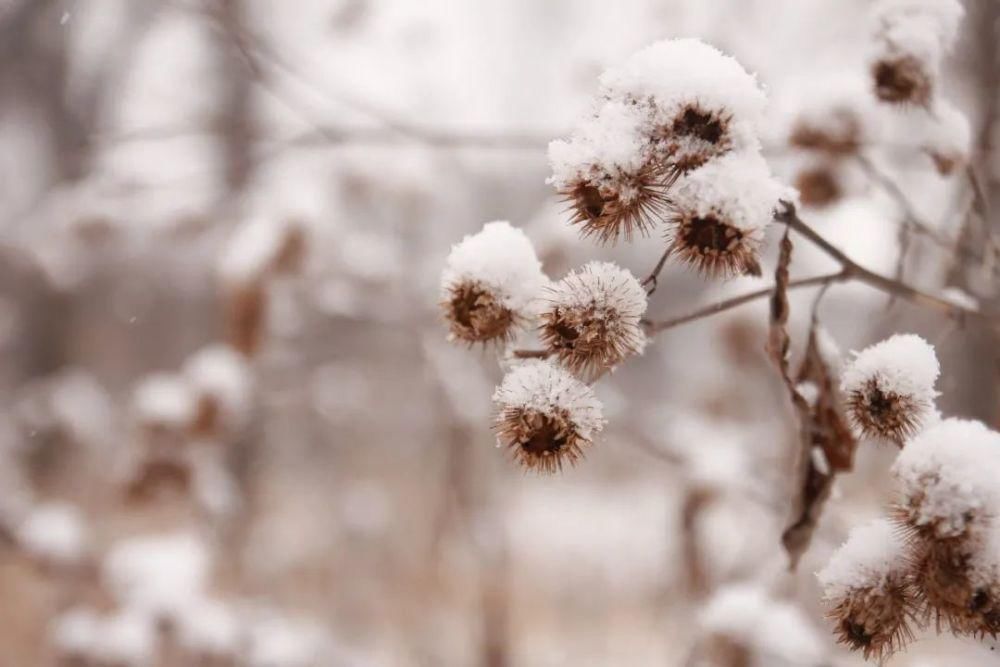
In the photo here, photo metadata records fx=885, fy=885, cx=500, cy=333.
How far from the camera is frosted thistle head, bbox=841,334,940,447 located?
67 cm

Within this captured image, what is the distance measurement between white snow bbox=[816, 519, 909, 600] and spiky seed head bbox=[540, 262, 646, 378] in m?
0.21

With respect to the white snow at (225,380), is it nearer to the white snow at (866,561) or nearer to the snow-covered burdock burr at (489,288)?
the snow-covered burdock burr at (489,288)

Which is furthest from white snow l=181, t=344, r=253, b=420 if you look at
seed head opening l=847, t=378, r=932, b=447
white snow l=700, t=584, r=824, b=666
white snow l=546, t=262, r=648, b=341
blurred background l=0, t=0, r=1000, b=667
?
seed head opening l=847, t=378, r=932, b=447

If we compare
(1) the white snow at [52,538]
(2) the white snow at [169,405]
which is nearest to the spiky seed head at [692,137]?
(2) the white snow at [169,405]

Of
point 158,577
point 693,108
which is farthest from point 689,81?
point 158,577

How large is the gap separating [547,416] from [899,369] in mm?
273

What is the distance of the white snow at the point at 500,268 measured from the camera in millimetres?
739

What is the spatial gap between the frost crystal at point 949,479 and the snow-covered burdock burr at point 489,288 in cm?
32

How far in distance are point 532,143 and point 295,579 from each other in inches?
115

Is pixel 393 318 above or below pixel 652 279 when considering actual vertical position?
above

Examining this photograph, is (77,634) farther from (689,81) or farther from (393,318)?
(689,81)

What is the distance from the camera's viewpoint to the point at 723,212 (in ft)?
2.02

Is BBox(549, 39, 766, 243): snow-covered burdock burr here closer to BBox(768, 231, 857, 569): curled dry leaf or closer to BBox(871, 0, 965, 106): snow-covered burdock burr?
BBox(768, 231, 857, 569): curled dry leaf

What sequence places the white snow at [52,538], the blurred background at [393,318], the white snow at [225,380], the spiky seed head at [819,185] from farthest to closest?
1. the white snow at [52,538]
2. the white snow at [225,380]
3. the blurred background at [393,318]
4. the spiky seed head at [819,185]
